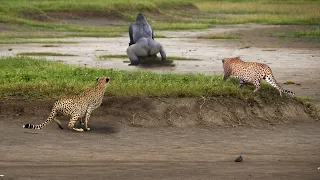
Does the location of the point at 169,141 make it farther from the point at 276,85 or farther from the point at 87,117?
the point at 276,85

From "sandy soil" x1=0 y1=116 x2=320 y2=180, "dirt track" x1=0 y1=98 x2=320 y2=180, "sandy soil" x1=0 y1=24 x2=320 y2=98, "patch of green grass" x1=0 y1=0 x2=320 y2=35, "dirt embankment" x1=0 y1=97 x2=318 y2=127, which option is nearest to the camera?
"sandy soil" x1=0 y1=116 x2=320 y2=180

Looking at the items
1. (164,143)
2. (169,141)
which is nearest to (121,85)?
(169,141)

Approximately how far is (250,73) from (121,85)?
2.05 metres

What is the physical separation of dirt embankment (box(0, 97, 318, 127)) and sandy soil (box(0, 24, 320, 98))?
10.2ft

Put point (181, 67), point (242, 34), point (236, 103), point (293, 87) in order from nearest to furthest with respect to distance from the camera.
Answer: point (236, 103) → point (293, 87) → point (181, 67) → point (242, 34)

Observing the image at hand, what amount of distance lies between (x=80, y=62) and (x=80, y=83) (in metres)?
8.12

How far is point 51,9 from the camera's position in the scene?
46.5 meters

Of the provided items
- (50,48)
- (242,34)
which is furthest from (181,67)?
(242,34)

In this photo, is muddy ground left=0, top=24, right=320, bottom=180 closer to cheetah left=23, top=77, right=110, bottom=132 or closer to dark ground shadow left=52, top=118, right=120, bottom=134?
dark ground shadow left=52, top=118, right=120, bottom=134

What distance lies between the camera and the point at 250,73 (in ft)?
47.8

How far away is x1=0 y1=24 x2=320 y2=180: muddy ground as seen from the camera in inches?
399

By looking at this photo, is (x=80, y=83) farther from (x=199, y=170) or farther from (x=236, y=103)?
(x=199, y=170)

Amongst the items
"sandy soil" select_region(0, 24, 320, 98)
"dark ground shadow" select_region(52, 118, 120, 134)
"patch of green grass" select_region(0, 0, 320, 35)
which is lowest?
"patch of green grass" select_region(0, 0, 320, 35)

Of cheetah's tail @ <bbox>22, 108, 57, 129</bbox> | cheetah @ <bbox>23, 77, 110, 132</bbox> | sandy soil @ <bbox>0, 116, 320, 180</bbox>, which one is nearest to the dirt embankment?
sandy soil @ <bbox>0, 116, 320, 180</bbox>
